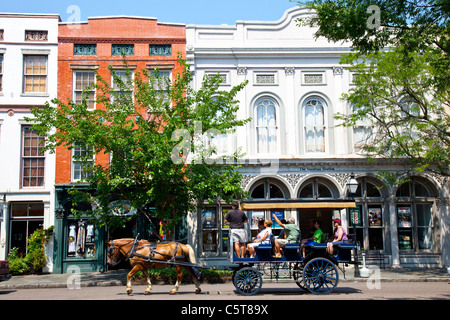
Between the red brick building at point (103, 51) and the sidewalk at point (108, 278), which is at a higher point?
the red brick building at point (103, 51)

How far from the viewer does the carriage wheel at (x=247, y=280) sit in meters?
11.2

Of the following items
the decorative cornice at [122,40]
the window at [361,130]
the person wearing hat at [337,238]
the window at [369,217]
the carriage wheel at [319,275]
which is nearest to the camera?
the carriage wheel at [319,275]

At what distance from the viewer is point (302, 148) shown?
21766mm

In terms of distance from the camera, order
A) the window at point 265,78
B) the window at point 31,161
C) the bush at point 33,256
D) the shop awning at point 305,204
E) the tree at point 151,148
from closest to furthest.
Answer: the shop awning at point 305,204
the tree at point 151,148
the bush at point 33,256
the window at point 31,161
the window at point 265,78

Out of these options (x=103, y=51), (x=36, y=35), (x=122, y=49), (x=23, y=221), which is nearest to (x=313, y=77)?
(x=122, y=49)

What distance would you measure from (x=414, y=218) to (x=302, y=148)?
6582 millimetres

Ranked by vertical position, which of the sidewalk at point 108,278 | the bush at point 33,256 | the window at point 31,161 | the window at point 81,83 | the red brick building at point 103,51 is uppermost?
the red brick building at point 103,51

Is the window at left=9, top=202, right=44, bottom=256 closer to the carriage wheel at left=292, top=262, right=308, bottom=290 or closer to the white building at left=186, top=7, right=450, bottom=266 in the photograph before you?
the white building at left=186, top=7, right=450, bottom=266

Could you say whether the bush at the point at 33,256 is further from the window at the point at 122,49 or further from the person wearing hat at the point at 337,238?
the person wearing hat at the point at 337,238

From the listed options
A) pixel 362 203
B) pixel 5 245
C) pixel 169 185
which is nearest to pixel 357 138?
pixel 362 203

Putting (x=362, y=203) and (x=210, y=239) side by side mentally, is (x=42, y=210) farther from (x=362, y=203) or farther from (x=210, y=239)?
(x=362, y=203)

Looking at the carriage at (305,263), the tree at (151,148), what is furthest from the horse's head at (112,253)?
the tree at (151,148)

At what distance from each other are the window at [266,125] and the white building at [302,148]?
51 millimetres

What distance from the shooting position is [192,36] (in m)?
22.4
